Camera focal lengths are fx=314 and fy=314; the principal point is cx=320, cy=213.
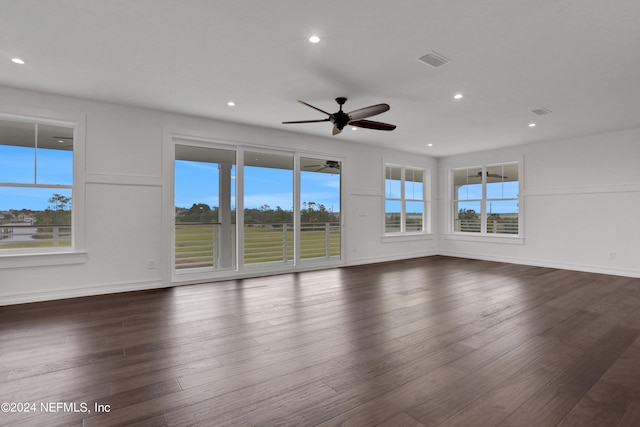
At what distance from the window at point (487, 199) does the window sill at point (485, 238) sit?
0.47 ft

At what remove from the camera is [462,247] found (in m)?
8.12

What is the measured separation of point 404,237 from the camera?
784cm

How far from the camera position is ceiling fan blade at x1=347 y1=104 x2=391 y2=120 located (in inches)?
137

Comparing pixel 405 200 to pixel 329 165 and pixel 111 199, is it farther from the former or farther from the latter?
pixel 111 199

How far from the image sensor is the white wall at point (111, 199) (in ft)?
13.0

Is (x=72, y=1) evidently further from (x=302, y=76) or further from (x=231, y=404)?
(x=231, y=404)

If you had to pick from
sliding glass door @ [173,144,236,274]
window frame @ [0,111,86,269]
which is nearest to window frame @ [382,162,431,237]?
sliding glass door @ [173,144,236,274]

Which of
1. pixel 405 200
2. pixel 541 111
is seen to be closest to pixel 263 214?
pixel 405 200

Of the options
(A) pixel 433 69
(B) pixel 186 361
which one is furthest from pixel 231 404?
(A) pixel 433 69

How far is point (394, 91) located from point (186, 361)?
3671mm

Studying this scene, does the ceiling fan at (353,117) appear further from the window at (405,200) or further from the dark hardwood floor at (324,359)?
the window at (405,200)

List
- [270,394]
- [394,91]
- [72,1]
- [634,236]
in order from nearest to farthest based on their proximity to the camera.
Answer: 1. [270,394]
2. [72,1]
3. [394,91]
4. [634,236]

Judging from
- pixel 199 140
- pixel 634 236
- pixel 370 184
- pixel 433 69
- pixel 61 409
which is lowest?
pixel 61 409

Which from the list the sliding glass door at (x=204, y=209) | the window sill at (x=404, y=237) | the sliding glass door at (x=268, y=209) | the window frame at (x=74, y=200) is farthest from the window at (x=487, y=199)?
the window frame at (x=74, y=200)
